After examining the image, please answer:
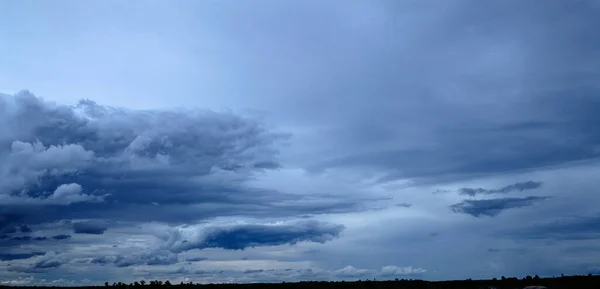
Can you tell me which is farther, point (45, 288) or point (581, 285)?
point (45, 288)

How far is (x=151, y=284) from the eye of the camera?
140250 mm

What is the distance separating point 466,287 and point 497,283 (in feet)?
46.3

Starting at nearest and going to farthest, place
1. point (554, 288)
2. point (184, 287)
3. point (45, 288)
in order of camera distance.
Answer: point (554, 288)
point (184, 287)
point (45, 288)

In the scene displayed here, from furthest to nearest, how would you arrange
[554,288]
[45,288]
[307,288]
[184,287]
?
→ [45,288] < [307,288] < [184,287] < [554,288]

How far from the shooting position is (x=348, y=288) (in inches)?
5438

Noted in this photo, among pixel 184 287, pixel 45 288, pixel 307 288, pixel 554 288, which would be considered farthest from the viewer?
pixel 45 288

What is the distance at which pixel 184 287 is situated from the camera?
133m

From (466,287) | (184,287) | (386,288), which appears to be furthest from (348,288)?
(184,287)

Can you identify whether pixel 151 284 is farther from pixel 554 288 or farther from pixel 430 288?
pixel 554 288

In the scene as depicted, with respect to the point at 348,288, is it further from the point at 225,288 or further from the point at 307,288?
the point at 225,288

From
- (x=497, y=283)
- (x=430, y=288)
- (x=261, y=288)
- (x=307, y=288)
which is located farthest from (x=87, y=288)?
(x=497, y=283)

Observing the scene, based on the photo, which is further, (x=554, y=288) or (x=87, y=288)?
(x=87, y=288)

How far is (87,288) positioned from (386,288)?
7861 centimetres

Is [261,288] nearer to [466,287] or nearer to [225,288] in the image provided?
[225,288]
